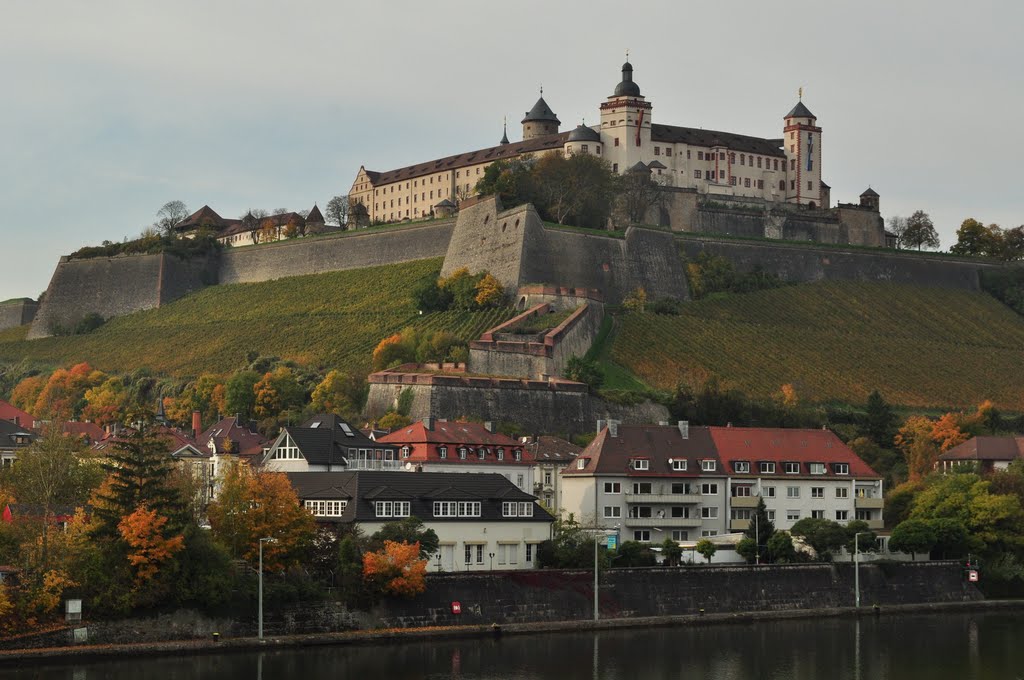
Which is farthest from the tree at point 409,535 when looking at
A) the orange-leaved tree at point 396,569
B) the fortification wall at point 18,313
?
the fortification wall at point 18,313

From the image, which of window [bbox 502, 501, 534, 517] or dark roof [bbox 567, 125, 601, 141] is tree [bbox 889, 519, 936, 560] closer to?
window [bbox 502, 501, 534, 517]

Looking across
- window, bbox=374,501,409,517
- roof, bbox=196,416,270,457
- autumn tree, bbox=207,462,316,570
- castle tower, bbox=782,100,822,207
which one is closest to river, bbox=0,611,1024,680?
autumn tree, bbox=207,462,316,570

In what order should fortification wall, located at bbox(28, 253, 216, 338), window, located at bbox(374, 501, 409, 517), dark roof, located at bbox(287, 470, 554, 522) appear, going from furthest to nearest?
fortification wall, located at bbox(28, 253, 216, 338), dark roof, located at bbox(287, 470, 554, 522), window, located at bbox(374, 501, 409, 517)

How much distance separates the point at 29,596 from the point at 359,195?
3963 inches

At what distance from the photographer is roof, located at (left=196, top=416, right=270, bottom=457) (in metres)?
72.8

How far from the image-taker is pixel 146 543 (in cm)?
4872

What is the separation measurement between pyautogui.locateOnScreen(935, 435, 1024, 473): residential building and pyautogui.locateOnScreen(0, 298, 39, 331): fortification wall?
81916mm

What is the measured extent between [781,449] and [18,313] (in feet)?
276

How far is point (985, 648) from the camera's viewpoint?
2167 inches

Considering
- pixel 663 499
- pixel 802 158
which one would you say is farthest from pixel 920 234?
pixel 663 499

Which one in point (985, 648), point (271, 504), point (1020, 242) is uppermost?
point (1020, 242)

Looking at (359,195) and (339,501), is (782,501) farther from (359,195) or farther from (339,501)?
(359,195)

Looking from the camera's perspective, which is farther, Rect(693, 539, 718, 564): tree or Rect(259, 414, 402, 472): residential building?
Rect(693, 539, 718, 564): tree

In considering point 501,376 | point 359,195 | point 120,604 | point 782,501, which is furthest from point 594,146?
point 120,604
